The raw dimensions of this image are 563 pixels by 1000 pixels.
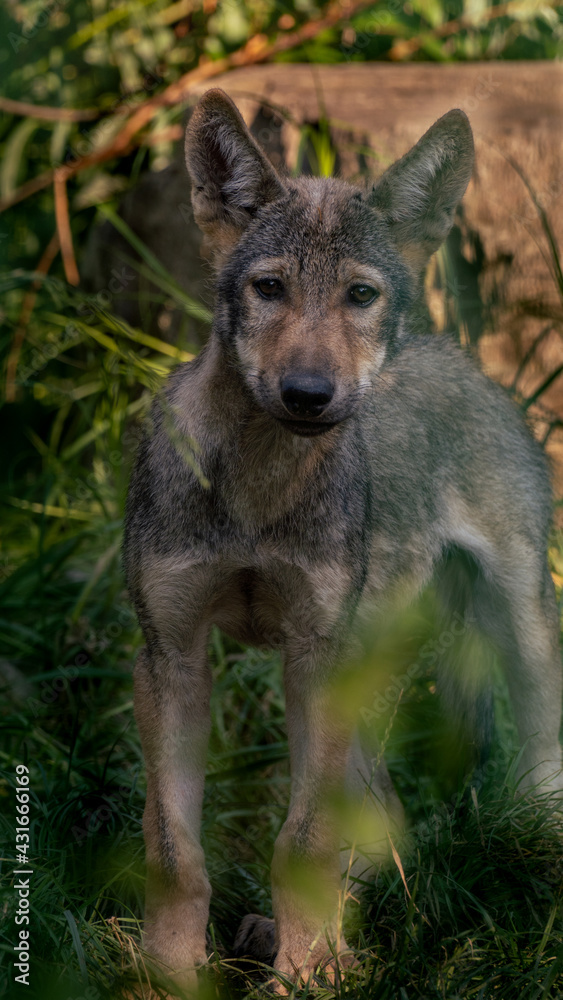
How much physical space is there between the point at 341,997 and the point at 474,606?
2.18m

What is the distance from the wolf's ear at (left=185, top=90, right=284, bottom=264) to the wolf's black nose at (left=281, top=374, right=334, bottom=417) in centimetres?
87

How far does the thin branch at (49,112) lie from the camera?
7895 millimetres

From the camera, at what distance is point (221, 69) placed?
7.99 meters

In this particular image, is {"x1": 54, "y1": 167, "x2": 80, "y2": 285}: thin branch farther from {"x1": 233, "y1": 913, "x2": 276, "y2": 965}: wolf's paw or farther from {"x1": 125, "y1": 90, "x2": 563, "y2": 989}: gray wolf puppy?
{"x1": 233, "y1": 913, "x2": 276, "y2": 965}: wolf's paw

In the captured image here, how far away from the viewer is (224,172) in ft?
12.6

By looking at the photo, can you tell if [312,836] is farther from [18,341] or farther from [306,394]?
[18,341]

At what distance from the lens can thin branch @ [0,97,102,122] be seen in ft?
25.9

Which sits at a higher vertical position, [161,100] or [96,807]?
[161,100]

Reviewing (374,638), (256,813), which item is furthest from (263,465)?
(256,813)

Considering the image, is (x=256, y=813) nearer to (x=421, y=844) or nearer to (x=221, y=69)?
(x=421, y=844)

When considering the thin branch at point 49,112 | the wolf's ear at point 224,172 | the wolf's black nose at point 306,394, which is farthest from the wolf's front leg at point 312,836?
the thin branch at point 49,112

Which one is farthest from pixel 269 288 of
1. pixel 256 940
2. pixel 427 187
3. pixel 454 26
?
pixel 454 26

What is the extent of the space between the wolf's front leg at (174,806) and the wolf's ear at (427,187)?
1786 millimetres

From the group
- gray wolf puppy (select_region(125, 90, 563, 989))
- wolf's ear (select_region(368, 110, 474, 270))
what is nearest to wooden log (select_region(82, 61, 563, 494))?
wolf's ear (select_region(368, 110, 474, 270))
